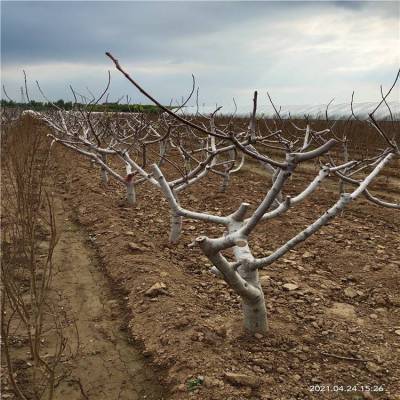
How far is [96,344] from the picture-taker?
3.11 metres

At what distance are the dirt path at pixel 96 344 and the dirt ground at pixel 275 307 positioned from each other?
0.35ft

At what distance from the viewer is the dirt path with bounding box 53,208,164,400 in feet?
8.60

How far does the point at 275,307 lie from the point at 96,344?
1.43 m

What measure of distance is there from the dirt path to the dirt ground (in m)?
0.11

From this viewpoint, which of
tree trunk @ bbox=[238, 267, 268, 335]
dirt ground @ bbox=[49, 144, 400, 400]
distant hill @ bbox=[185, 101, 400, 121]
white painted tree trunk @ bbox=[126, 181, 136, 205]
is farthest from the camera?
distant hill @ bbox=[185, 101, 400, 121]

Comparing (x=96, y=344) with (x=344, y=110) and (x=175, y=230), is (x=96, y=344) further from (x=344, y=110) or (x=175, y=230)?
(x=344, y=110)

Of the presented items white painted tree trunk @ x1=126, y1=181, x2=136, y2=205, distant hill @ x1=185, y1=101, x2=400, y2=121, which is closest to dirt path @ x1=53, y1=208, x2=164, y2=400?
white painted tree trunk @ x1=126, y1=181, x2=136, y2=205

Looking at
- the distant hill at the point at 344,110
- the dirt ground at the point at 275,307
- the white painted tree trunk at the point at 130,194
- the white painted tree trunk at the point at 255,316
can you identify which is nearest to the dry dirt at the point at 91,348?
the dirt ground at the point at 275,307

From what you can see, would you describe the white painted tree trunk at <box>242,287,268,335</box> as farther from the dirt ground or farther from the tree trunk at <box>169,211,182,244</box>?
the tree trunk at <box>169,211,182,244</box>

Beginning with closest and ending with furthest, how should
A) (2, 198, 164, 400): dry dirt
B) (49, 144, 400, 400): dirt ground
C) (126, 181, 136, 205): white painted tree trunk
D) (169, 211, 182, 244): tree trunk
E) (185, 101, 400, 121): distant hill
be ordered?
(49, 144, 400, 400): dirt ground < (2, 198, 164, 400): dry dirt < (169, 211, 182, 244): tree trunk < (126, 181, 136, 205): white painted tree trunk < (185, 101, 400, 121): distant hill

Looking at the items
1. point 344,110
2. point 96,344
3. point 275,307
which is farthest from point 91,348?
point 344,110

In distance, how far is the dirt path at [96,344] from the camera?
2.62 meters

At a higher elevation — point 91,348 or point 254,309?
point 254,309

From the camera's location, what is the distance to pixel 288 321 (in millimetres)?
3186
